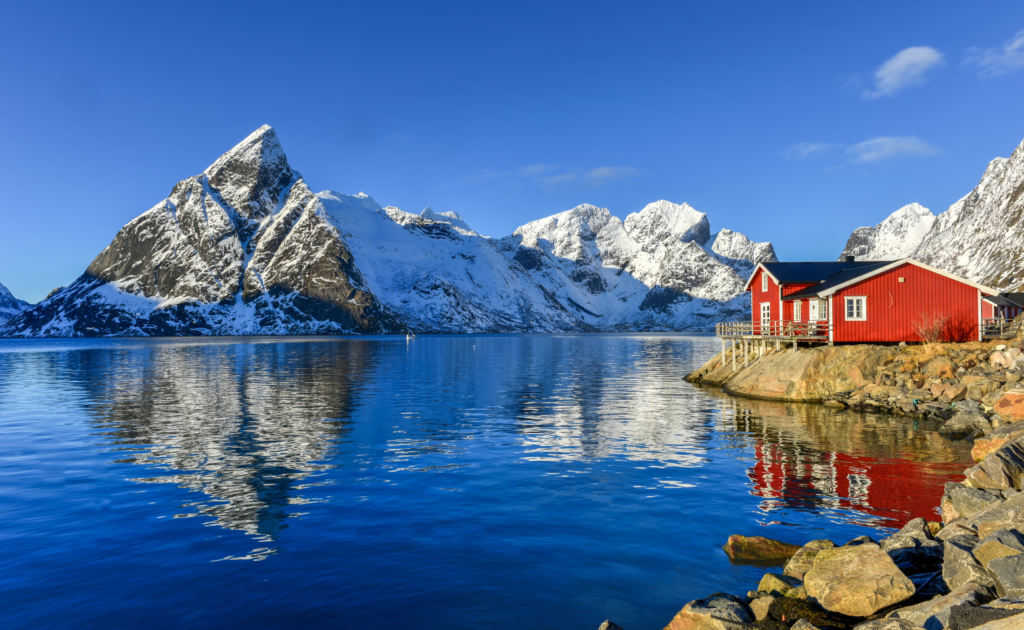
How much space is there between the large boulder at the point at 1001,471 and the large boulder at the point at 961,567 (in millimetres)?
6813

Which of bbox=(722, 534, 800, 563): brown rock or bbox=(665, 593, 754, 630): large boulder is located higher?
bbox=(665, 593, 754, 630): large boulder

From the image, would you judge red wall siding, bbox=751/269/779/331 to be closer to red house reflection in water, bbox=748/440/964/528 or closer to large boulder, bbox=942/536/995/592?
red house reflection in water, bbox=748/440/964/528

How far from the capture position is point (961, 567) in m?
10.4

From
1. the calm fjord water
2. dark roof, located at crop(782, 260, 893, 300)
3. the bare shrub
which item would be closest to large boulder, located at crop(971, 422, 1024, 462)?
the calm fjord water

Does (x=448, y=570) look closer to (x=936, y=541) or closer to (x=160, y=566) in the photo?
(x=160, y=566)

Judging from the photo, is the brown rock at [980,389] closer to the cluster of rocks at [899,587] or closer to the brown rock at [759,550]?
the cluster of rocks at [899,587]

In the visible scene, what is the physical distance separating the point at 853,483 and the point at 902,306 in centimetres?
3289

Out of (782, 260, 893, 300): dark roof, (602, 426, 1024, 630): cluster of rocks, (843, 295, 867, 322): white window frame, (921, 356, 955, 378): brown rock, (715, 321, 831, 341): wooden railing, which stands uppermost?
(782, 260, 893, 300): dark roof

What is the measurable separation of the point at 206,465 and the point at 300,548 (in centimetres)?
1134

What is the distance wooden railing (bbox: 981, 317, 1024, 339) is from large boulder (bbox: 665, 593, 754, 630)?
49533mm

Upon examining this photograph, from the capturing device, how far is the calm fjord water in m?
12.3

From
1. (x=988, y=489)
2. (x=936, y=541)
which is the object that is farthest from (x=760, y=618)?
(x=988, y=489)

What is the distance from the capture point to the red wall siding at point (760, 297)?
58119 millimetres

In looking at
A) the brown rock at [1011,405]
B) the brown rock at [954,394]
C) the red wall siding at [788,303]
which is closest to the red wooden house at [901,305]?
the red wall siding at [788,303]
